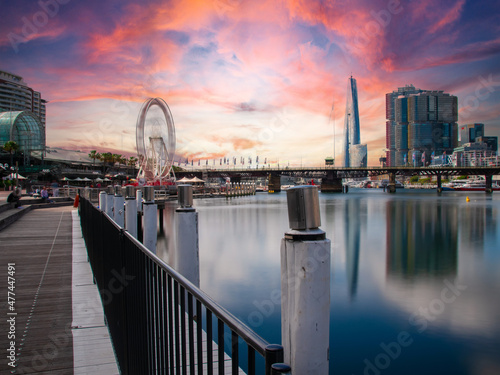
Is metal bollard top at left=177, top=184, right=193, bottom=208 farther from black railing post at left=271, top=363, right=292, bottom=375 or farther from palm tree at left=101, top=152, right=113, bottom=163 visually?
palm tree at left=101, top=152, right=113, bottom=163

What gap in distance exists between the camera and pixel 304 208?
2020 mm

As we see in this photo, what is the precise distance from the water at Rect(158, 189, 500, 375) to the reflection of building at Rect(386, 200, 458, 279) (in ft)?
0.19

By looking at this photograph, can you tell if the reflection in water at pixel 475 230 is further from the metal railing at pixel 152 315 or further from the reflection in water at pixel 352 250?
the metal railing at pixel 152 315

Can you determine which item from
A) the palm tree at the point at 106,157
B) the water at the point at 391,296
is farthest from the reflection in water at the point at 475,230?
the palm tree at the point at 106,157

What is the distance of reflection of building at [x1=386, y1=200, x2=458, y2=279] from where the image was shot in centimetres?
1884

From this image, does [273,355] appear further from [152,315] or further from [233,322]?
[152,315]

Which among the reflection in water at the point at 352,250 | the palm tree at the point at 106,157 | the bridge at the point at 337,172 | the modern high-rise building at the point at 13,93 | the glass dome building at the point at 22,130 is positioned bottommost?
the reflection in water at the point at 352,250

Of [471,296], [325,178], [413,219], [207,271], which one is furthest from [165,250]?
[325,178]

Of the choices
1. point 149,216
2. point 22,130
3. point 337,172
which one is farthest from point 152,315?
point 337,172

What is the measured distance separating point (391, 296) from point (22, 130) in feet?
443

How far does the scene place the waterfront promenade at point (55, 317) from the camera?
4188 millimetres

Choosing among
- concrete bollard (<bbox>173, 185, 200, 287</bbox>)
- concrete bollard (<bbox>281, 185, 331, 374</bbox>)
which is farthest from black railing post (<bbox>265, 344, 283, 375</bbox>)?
concrete bollard (<bbox>173, 185, 200, 287</bbox>)

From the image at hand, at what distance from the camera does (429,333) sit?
10.8 m

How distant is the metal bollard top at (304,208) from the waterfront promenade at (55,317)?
10.1ft
